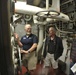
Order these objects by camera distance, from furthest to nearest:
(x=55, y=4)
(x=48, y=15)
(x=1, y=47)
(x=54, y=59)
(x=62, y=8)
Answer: (x=62, y=8) → (x=54, y=59) → (x=55, y=4) → (x=48, y=15) → (x=1, y=47)

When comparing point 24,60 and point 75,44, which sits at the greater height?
point 75,44

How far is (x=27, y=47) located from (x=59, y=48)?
3.09 ft

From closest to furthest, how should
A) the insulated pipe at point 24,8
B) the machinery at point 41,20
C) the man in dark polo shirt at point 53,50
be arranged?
the machinery at point 41,20 < the insulated pipe at point 24,8 < the man in dark polo shirt at point 53,50

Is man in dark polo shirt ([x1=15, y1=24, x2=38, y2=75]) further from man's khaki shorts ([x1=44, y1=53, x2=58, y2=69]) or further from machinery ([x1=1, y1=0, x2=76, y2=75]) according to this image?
machinery ([x1=1, y1=0, x2=76, y2=75])

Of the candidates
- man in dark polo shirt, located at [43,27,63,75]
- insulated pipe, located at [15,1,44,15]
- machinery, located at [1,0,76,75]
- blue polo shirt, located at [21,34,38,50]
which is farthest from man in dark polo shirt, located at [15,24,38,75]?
insulated pipe, located at [15,1,44,15]

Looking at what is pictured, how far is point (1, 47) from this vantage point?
705 mm

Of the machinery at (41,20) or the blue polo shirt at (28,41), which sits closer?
the machinery at (41,20)

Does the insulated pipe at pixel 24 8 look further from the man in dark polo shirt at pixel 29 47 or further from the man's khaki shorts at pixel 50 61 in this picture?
the man's khaki shorts at pixel 50 61

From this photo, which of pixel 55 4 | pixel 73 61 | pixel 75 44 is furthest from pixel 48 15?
pixel 73 61

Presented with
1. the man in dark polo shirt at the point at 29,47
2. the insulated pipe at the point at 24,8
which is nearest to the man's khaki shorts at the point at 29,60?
the man in dark polo shirt at the point at 29,47

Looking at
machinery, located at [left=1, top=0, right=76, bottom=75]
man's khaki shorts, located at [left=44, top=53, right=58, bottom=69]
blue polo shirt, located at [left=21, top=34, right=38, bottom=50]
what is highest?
machinery, located at [left=1, top=0, right=76, bottom=75]

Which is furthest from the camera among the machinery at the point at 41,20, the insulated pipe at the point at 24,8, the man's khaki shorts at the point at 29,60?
the man's khaki shorts at the point at 29,60

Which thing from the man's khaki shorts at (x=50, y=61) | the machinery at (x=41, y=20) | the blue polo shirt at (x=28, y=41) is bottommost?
the man's khaki shorts at (x=50, y=61)

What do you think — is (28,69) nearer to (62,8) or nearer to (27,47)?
(27,47)
